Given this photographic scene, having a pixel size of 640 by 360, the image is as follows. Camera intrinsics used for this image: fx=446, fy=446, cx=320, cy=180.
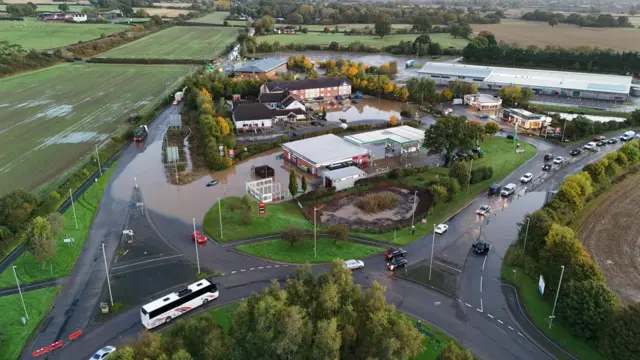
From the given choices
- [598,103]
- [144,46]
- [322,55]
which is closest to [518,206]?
[598,103]

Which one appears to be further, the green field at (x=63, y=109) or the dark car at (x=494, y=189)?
the green field at (x=63, y=109)

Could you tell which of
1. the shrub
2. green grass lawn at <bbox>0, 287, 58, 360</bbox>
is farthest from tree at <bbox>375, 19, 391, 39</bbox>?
green grass lawn at <bbox>0, 287, 58, 360</bbox>

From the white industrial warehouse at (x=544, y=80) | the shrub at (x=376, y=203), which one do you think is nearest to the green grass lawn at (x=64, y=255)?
the shrub at (x=376, y=203)

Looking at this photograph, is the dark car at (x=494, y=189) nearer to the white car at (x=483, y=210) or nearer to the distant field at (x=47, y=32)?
the white car at (x=483, y=210)

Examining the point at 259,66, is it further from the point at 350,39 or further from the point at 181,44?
the point at 350,39

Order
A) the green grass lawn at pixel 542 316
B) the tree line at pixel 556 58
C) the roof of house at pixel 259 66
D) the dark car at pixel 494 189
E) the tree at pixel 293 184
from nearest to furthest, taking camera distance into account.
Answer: the green grass lawn at pixel 542 316, the tree at pixel 293 184, the dark car at pixel 494 189, the roof of house at pixel 259 66, the tree line at pixel 556 58

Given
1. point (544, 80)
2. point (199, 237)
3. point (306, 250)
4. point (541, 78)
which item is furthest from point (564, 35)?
point (199, 237)
